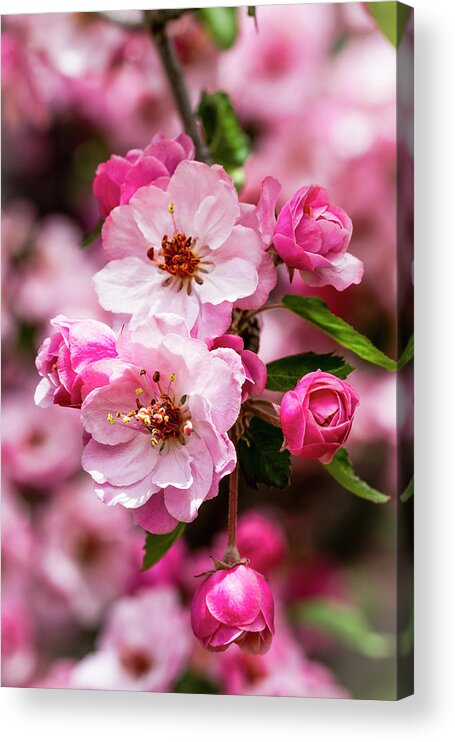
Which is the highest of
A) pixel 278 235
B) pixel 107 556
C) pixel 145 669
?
pixel 278 235

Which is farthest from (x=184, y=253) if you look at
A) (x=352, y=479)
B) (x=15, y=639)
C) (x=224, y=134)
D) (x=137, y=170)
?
(x=15, y=639)

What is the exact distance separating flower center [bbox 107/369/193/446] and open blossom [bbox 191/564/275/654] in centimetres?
19

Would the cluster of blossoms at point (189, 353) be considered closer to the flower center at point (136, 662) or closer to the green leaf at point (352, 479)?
the green leaf at point (352, 479)

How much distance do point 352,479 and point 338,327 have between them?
0.19 m

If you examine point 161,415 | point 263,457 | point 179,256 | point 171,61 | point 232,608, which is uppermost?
point 171,61

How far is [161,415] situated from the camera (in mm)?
1613

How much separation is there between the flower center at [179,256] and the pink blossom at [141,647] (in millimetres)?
454

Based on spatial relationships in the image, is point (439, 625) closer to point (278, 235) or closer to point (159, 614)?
point (159, 614)

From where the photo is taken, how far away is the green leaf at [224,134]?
188cm

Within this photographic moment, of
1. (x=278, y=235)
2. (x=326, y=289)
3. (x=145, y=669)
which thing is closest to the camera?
(x=278, y=235)

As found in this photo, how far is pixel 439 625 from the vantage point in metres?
1.79

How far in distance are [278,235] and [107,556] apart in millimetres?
547

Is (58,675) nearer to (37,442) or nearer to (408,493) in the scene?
(37,442)

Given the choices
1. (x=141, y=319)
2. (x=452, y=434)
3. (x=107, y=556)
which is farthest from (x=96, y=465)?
(x=452, y=434)
